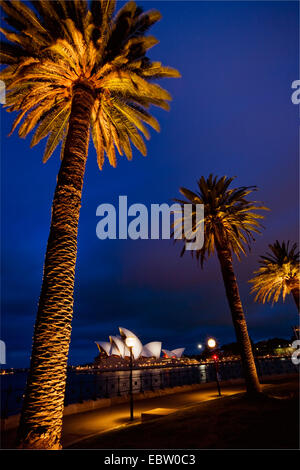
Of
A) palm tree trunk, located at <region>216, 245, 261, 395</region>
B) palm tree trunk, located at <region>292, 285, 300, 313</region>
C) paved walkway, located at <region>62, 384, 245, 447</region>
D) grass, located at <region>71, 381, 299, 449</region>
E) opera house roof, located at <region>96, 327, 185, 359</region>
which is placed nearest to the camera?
grass, located at <region>71, 381, 299, 449</region>

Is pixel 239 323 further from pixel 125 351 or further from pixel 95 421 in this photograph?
pixel 125 351

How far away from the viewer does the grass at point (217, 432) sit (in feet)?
18.8

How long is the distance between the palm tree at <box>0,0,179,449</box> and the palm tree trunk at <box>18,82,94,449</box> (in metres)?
0.02

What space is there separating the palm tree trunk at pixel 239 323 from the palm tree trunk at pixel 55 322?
10908mm

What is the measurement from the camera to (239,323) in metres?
14.5

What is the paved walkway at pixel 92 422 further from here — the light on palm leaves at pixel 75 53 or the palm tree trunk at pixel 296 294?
the palm tree trunk at pixel 296 294

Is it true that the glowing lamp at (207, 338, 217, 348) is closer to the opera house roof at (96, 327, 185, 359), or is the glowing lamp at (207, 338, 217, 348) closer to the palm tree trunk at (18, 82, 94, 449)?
the palm tree trunk at (18, 82, 94, 449)

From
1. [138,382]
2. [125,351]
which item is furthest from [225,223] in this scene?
[125,351]

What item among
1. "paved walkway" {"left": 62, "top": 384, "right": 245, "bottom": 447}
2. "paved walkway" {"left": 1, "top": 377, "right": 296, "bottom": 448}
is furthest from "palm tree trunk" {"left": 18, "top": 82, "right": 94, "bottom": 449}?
"paved walkway" {"left": 62, "top": 384, "right": 245, "bottom": 447}

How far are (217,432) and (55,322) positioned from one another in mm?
5002

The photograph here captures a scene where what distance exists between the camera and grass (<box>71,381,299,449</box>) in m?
5.74

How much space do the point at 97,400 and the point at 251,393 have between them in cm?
804

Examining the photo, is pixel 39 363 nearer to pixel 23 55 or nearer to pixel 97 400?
pixel 23 55
